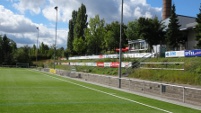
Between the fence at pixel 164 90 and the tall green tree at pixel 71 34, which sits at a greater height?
the tall green tree at pixel 71 34

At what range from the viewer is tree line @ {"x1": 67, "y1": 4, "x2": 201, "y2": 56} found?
47.4 m

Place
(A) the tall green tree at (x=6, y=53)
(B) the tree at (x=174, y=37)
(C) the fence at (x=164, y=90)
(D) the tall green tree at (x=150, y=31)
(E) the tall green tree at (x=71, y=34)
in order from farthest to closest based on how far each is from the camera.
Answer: (A) the tall green tree at (x=6, y=53), (E) the tall green tree at (x=71, y=34), (D) the tall green tree at (x=150, y=31), (B) the tree at (x=174, y=37), (C) the fence at (x=164, y=90)

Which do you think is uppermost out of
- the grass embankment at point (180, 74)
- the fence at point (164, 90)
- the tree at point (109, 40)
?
the tree at point (109, 40)

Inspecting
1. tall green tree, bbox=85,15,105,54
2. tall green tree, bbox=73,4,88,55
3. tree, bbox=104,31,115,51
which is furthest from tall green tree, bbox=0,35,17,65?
tree, bbox=104,31,115,51

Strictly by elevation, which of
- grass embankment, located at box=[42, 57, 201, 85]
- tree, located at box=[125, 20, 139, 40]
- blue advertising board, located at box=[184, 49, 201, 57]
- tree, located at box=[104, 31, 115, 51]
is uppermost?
tree, located at box=[125, 20, 139, 40]

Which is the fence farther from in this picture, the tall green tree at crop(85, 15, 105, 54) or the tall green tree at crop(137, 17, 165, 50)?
the tall green tree at crop(85, 15, 105, 54)

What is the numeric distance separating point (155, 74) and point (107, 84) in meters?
5.96

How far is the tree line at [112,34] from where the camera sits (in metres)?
47.4

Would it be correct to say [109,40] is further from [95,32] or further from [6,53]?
[6,53]

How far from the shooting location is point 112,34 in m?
84.2

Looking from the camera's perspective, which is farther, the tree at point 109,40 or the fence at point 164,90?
the tree at point 109,40

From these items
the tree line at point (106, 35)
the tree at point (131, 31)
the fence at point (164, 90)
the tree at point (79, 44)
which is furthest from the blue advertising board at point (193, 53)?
the tree at point (79, 44)

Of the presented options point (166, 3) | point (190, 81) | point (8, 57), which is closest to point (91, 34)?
point (166, 3)

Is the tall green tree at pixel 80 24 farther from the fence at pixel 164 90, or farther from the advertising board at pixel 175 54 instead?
the fence at pixel 164 90
